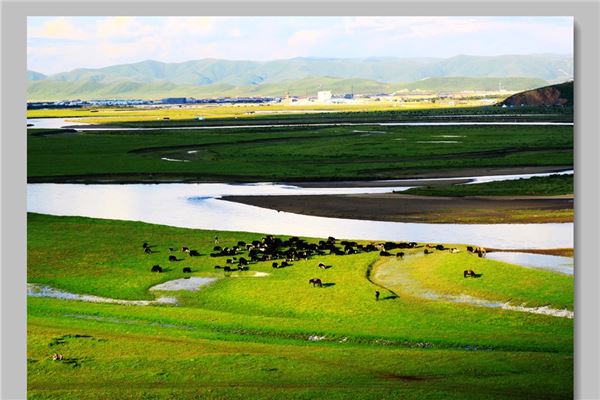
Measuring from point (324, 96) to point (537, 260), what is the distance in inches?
4389

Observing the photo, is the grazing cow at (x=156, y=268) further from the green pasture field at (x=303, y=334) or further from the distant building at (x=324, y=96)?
the distant building at (x=324, y=96)

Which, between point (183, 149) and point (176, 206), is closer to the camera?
point (176, 206)

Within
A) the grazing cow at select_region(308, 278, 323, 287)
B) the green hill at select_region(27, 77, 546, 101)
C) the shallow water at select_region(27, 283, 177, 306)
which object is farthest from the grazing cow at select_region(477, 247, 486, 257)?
the green hill at select_region(27, 77, 546, 101)

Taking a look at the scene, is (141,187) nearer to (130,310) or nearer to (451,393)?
(130,310)

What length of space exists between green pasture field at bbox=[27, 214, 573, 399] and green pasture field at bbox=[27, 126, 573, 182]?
2560cm

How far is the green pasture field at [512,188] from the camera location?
45.4m

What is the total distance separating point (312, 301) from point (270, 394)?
695cm

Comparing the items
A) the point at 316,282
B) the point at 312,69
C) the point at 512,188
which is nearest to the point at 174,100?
the point at 312,69

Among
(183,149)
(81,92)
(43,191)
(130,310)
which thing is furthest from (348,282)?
(81,92)

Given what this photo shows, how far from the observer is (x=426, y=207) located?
1689 inches

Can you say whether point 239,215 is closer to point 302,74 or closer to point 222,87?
point 302,74

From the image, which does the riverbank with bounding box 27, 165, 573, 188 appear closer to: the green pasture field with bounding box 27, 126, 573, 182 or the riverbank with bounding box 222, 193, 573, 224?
the green pasture field with bounding box 27, 126, 573, 182

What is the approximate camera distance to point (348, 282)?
1088 inches

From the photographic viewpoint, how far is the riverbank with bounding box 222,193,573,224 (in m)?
39.5
